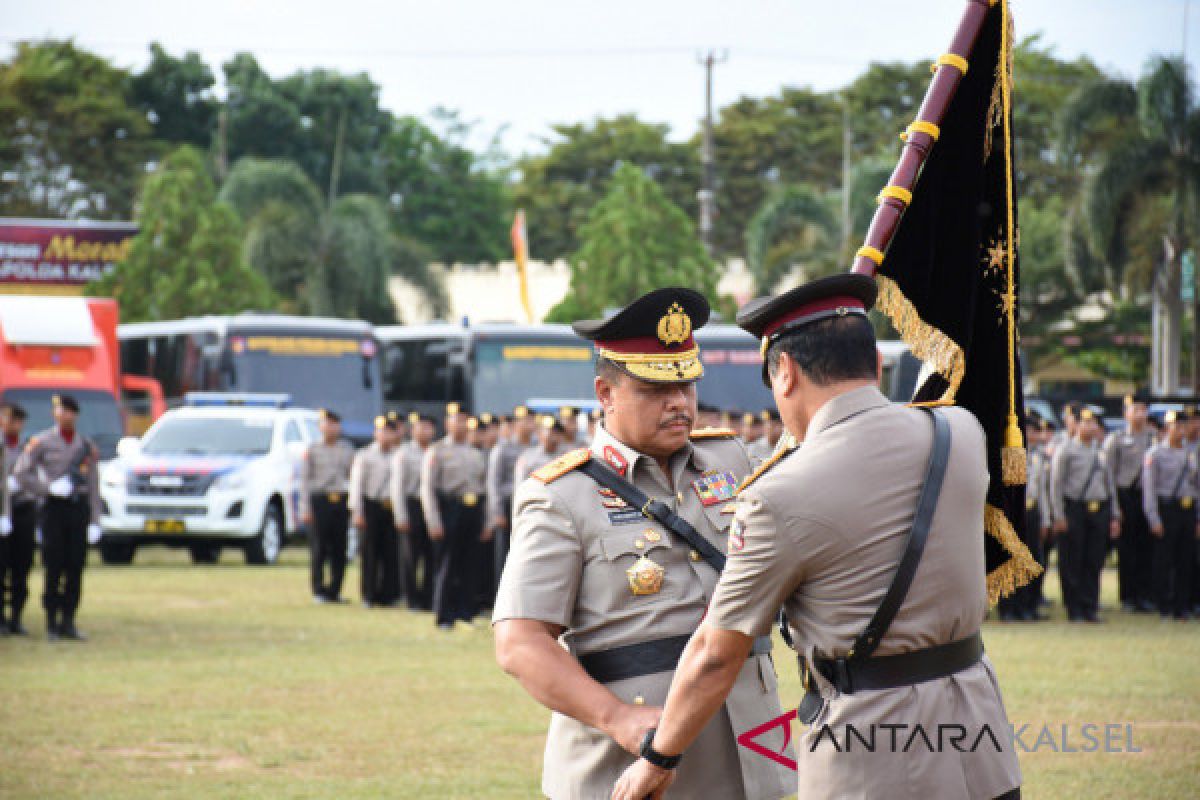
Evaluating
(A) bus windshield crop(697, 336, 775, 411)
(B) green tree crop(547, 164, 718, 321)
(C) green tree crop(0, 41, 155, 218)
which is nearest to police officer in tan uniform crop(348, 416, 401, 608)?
(A) bus windshield crop(697, 336, 775, 411)

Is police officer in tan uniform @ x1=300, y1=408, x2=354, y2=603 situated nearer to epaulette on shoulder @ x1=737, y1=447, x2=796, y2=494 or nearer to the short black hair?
epaulette on shoulder @ x1=737, y1=447, x2=796, y2=494

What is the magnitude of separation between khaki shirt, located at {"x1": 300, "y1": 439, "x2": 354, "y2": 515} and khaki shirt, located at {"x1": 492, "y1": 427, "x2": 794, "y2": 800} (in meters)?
15.5

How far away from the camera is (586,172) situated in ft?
192

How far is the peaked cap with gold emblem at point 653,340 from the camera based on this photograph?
4289 millimetres

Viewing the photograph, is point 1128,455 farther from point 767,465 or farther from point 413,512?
point 767,465

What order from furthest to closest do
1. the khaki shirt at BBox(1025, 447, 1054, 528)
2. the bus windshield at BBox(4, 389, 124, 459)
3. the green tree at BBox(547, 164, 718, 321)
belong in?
the green tree at BBox(547, 164, 718, 321), the bus windshield at BBox(4, 389, 124, 459), the khaki shirt at BBox(1025, 447, 1054, 528)

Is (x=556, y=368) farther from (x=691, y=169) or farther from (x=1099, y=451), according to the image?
(x=691, y=169)

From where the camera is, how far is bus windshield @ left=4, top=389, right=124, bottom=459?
25.4 meters

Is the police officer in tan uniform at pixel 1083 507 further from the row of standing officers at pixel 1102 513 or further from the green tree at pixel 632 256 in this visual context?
the green tree at pixel 632 256

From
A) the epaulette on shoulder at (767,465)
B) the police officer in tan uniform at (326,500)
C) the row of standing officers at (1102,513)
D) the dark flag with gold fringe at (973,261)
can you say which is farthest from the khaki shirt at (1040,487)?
the epaulette on shoulder at (767,465)

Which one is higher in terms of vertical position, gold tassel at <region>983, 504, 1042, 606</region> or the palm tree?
the palm tree

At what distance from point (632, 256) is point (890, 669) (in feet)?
124

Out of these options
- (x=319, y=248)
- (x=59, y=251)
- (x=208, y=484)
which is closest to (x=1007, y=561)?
(x=208, y=484)

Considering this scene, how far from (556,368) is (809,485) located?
24504 millimetres
